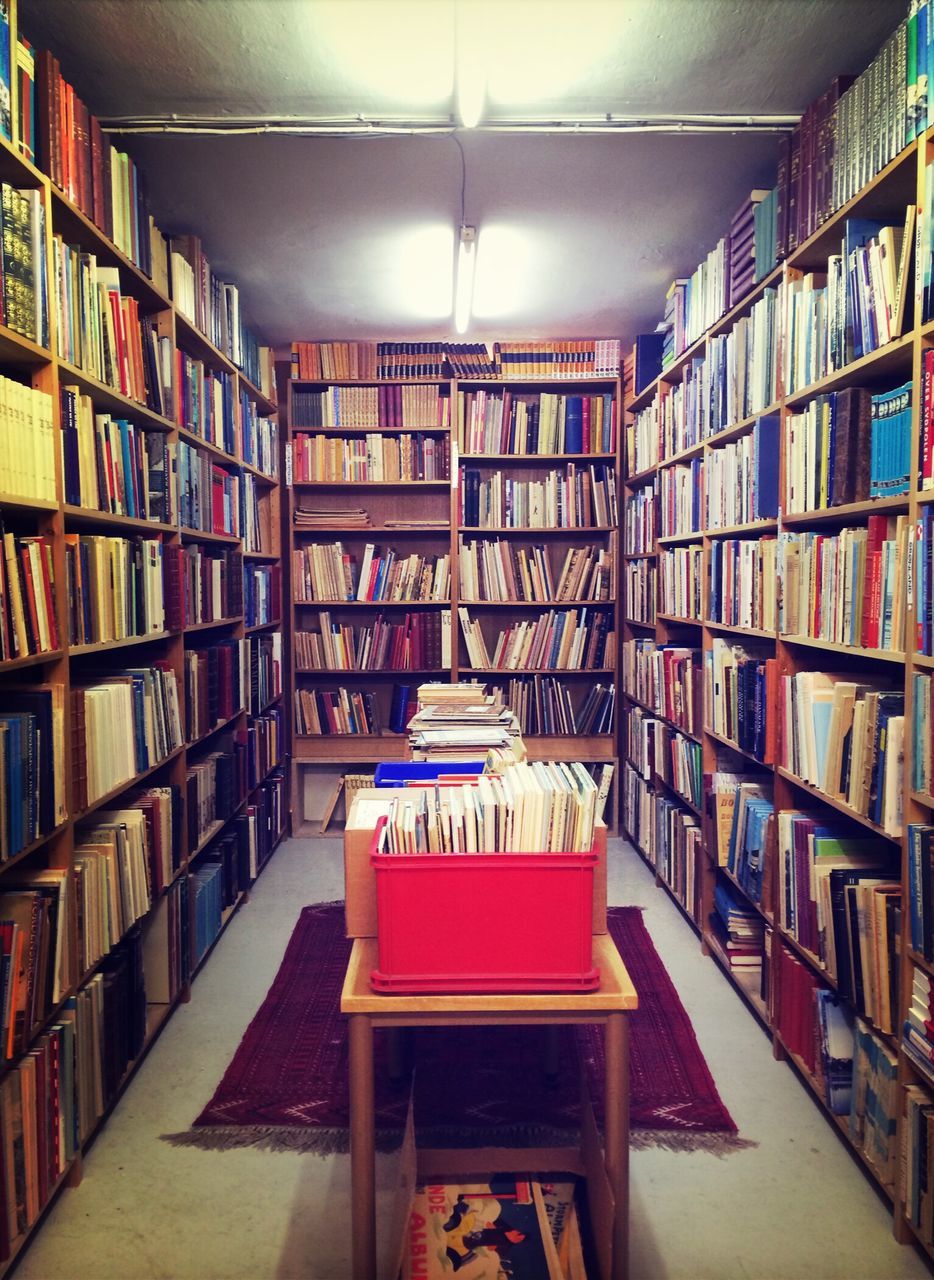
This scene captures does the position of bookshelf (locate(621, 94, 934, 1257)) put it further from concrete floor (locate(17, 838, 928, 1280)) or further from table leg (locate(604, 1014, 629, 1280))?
table leg (locate(604, 1014, 629, 1280))

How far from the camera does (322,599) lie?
466cm

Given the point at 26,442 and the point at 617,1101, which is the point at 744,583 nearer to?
the point at 617,1101

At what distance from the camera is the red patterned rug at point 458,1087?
2.08 meters

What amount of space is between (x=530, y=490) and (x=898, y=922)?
3.25 m

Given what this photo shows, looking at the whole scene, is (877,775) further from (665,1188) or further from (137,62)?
(137,62)

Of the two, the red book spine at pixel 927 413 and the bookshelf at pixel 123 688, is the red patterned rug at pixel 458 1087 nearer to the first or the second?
the bookshelf at pixel 123 688

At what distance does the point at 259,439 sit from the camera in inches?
165

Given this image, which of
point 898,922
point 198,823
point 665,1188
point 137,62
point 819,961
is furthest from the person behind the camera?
point 198,823

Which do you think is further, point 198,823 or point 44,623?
point 198,823

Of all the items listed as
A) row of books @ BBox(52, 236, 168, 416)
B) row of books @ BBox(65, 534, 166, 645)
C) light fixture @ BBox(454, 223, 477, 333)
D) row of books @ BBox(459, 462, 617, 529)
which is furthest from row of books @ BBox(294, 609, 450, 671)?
row of books @ BBox(52, 236, 168, 416)

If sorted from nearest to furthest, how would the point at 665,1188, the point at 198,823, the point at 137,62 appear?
1. the point at 665,1188
2. the point at 137,62
3. the point at 198,823

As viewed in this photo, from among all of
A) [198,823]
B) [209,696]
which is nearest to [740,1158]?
[198,823]

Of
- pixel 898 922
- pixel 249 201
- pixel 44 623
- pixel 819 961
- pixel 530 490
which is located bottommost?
pixel 819 961

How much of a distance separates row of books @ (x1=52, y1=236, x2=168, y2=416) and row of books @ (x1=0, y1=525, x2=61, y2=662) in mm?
507
